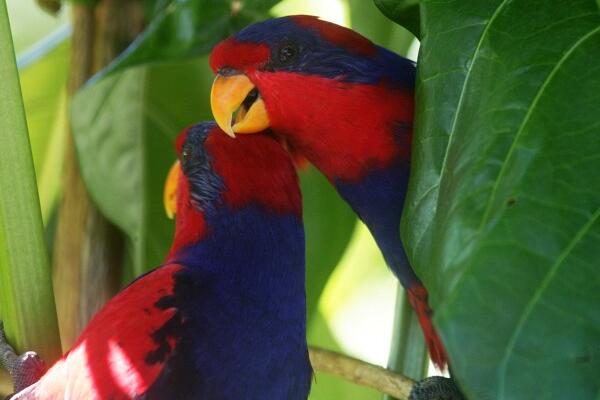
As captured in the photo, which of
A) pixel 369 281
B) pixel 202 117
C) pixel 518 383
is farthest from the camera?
pixel 369 281

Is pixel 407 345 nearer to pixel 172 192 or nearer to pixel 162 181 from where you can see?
pixel 172 192

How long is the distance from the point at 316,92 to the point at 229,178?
0.16 m

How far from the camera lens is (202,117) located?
1.52 m

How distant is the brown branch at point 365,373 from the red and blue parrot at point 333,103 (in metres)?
0.11

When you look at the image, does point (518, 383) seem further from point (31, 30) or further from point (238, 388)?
point (31, 30)

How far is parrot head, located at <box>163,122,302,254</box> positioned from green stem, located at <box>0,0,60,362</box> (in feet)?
1.13

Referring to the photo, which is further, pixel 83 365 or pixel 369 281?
pixel 369 281

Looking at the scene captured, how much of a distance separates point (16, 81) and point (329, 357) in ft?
1.81

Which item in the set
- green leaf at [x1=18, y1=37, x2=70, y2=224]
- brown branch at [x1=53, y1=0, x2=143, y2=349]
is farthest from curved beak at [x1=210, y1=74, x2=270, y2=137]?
green leaf at [x1=18, y1=37, x2=70, y2=224]

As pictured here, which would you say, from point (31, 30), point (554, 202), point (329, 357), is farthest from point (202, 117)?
point (554, 202)

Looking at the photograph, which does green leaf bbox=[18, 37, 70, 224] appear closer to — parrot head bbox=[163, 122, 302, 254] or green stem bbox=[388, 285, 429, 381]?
parrot head bbox=[163, 122, 302, 254]

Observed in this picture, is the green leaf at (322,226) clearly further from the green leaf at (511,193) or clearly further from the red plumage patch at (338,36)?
the green leaf at (511,193)

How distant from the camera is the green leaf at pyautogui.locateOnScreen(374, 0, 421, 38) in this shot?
2.83 feet

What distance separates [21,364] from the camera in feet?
2.95
